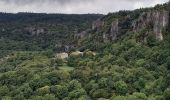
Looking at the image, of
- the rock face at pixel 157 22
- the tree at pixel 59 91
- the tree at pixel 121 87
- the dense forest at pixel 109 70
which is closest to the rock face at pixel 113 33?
the dense forest at pixel 109 70

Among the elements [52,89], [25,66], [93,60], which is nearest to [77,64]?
[93,60]

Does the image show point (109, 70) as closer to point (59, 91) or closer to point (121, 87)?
point (121, 87)

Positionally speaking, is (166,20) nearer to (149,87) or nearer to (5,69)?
(149,87)

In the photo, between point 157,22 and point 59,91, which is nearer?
point 59,91

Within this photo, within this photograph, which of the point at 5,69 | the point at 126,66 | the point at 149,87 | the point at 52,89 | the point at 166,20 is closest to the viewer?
the point at 149,87

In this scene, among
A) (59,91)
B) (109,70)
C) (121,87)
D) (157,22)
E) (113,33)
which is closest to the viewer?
(121,87)

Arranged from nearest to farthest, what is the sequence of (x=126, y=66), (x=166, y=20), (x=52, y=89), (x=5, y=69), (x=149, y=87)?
(x=149, y=87) < (x=52, y=89) < (x=126, y=66) < (x=166, y=20) < (x=5, y=69)

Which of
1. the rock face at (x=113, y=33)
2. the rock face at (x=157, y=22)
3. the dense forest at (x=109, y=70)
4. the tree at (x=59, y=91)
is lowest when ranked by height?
the tree at (x=59, y=91)

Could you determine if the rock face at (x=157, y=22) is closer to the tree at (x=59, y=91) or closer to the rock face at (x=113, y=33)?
the rock face at (x=113, y=33)

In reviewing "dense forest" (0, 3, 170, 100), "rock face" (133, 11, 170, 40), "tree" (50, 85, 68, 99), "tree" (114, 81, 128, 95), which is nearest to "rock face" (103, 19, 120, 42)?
"dense forest" (0, 3, 170, 100)

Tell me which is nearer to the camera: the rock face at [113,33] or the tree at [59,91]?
the tree at [59,91]

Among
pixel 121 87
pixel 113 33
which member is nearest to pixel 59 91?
pixel 121 87
